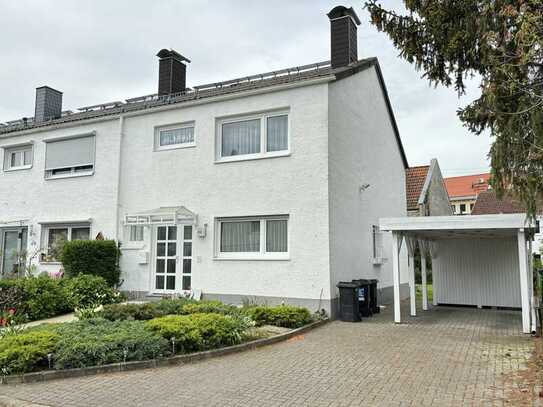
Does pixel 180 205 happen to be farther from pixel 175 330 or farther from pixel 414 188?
pixel 414 188

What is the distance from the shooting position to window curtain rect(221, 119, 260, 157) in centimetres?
1381

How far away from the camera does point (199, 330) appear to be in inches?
325

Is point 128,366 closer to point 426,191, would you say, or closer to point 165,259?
point 165,259

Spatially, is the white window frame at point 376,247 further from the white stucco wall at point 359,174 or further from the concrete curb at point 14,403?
the concrete curb at point 14,403

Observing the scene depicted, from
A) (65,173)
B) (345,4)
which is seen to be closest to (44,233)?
(65,173)

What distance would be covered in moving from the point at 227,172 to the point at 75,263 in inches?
216

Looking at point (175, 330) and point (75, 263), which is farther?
point (75, 263)

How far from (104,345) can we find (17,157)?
47.9 ft

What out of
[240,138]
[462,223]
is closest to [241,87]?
[240,138]

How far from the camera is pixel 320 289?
12.1 metres

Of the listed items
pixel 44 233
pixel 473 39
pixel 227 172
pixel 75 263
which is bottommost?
pixel 75 263

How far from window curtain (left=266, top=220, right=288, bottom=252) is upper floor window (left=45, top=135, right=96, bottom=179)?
24.2 feet

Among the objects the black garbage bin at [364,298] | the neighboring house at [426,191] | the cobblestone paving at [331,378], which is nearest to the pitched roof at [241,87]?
the neighboring house at [426,191]

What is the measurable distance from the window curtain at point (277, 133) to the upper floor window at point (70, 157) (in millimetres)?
7001
